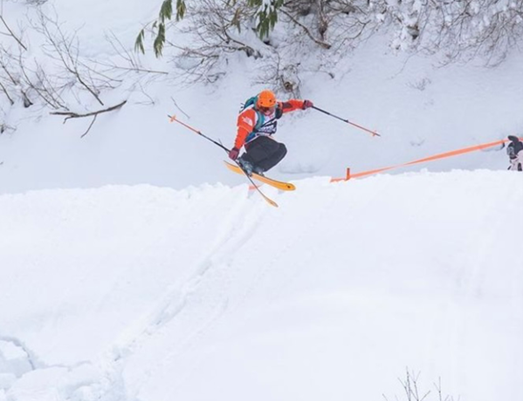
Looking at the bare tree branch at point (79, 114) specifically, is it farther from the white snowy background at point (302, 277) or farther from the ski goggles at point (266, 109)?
the ski goggles at point (266, 109)

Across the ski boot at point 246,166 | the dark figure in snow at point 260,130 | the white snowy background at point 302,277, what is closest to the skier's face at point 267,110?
the dark figure in snow at point 260,130

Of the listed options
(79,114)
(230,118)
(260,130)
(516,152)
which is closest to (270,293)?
(260,130)

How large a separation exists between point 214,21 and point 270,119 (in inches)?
208

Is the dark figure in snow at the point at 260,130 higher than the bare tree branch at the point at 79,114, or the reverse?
the bare tree branch at the point at 79,114

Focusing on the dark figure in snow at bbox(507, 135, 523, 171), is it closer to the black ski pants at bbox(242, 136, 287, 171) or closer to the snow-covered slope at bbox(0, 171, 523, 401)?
the snow-covered slope at bbox(0, 171, 523, 401)

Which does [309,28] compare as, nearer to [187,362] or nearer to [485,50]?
[485,50]

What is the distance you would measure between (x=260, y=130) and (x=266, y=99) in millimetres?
637

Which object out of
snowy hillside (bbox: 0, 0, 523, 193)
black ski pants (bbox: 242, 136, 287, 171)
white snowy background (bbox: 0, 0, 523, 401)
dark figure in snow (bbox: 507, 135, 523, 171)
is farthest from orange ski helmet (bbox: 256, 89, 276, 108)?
snowy hillside (bbox: 0, 0, 523, 193)

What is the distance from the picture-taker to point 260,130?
36.2 ft

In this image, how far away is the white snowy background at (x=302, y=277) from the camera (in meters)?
6.63

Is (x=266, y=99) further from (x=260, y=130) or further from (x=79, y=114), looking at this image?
(x=79, y=114)

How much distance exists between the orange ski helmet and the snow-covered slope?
117 cm

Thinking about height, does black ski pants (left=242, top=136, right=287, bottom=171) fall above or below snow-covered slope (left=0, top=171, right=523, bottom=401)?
above

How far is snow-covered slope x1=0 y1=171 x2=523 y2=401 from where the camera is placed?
658 centimetres
